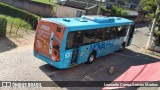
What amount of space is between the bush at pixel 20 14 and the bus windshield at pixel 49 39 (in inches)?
426

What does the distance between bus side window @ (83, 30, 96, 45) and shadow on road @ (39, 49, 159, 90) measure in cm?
175

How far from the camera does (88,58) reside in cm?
1446

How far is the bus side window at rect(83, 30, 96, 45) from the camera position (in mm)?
13294

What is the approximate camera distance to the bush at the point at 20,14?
76.9 ft

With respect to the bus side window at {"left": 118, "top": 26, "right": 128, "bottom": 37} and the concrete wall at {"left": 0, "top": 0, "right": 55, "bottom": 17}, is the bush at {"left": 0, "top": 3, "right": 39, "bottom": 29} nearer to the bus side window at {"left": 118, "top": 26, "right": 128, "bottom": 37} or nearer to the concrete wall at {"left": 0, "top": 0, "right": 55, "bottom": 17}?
the concrete wall at {"left": 0, "top": 0, "right": 55, "bottom": 17}

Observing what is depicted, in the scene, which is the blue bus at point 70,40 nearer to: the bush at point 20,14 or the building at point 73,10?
the bush at point 20,14

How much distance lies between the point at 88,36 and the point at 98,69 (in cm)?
233

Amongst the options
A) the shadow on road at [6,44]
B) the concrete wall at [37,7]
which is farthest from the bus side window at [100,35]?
the concrete wall at [37,7]

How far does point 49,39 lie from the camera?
1186cm

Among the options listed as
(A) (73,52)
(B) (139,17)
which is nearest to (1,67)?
(A) (73,52)

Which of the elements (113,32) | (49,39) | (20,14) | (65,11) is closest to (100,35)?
(113,32)

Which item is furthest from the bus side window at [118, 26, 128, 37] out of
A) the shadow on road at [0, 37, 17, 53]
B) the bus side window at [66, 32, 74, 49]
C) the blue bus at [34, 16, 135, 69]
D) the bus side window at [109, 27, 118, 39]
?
the shadow on road at [0, 37, 17, 53]

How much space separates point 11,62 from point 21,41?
4842 mm

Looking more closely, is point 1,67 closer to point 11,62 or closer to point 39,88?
point 11,62
